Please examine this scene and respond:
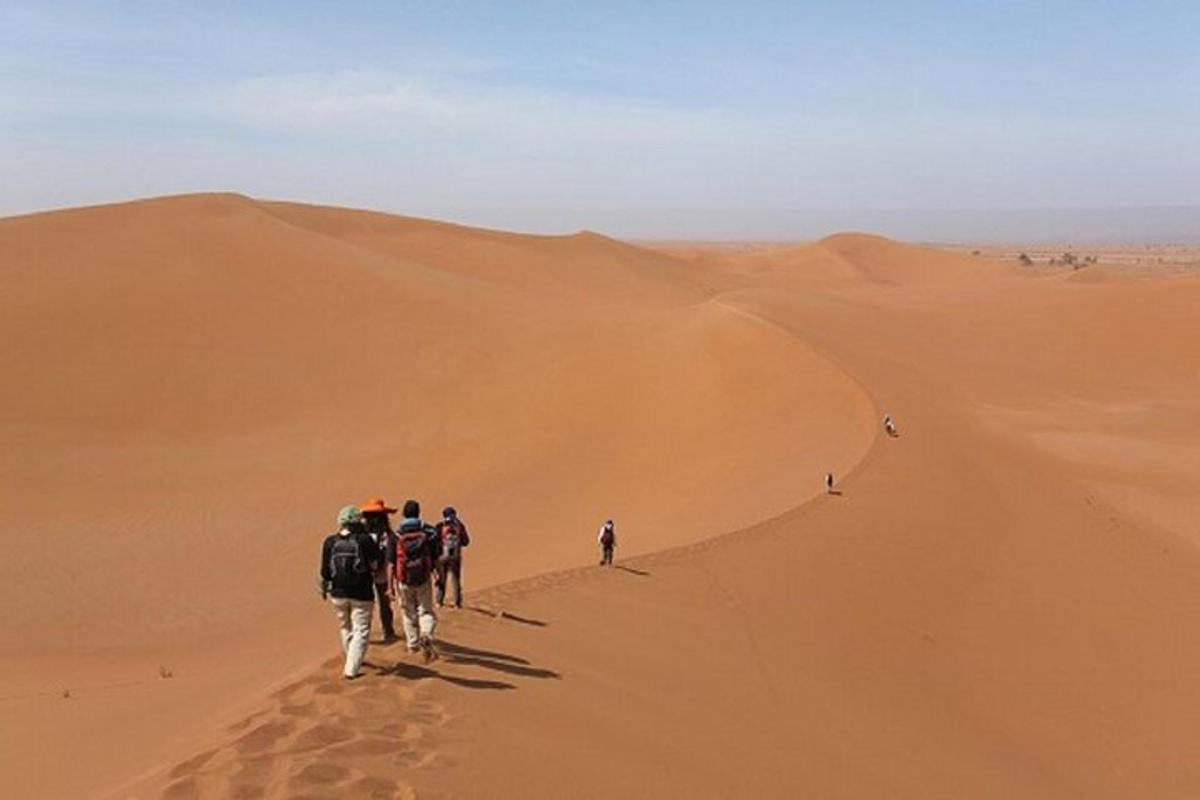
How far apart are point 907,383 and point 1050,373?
8.00 metres

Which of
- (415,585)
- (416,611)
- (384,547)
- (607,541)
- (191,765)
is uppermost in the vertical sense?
(384,547)

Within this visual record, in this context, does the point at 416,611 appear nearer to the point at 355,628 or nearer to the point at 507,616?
the point at 355,628

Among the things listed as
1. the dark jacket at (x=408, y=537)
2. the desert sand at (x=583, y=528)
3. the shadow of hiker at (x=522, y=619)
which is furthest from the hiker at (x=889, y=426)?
the dark jacket at (x=408, y=537)

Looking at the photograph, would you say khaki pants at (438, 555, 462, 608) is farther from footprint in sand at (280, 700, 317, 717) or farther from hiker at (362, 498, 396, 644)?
footprint in sand at (280, 700, 317, 717)

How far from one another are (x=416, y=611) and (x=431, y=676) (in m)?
0.60

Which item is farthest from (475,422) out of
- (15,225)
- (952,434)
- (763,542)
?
(15,225)

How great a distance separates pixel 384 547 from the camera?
22.9 ft

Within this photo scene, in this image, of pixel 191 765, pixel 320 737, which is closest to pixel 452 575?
pixel 320 737

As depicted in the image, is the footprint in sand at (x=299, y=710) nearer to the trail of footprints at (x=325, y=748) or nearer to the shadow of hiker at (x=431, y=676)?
the trail of footprints at (x=325, y=748)

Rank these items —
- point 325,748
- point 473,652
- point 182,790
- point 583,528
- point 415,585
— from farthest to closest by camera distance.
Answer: point 583,528
point 473,652
point 415,585
point 325,748
point 182,790

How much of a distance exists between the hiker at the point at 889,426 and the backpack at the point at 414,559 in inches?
529

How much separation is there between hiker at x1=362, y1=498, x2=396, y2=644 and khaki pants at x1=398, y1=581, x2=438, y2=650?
176 mm

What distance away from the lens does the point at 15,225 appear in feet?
112

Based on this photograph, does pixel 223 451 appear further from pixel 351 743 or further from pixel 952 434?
pixel 351 743
